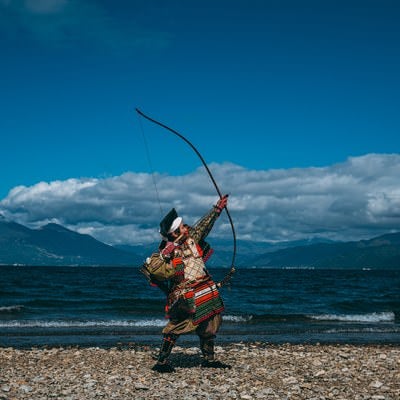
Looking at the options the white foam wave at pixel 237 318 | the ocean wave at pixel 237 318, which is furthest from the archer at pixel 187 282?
the white foam wave at pixel 237 318

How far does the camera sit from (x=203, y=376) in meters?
11.2

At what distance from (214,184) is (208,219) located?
0.74m

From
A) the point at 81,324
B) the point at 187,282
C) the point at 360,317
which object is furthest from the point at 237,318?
the point at 187,282

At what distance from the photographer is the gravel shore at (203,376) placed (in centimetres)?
994

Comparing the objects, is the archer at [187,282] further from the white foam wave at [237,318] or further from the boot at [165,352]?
the white foam wave at [237,318]

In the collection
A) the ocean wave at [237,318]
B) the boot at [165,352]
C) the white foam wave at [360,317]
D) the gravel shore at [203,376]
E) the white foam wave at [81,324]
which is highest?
the boot at [165,352]

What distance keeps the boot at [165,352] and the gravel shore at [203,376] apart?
0.19m

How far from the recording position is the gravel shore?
9.94 meters

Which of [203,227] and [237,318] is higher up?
[203,227]

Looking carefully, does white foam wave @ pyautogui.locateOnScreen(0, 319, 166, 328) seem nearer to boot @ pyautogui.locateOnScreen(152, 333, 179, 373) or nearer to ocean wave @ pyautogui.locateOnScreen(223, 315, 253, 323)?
ocean wave @ pyautogui.locateOnScreen(223, 315, 253, 323)

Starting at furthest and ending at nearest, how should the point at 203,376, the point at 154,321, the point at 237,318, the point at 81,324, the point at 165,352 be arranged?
the point at 237,318 < the point at 154,321 < the point at 81,324 < the point at 165,352 < the point at 203,376

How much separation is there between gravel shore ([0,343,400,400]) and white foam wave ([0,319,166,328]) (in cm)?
1039

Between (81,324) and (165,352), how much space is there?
15045mm

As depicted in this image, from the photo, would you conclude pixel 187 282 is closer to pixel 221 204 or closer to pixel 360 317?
pixel 221 204
